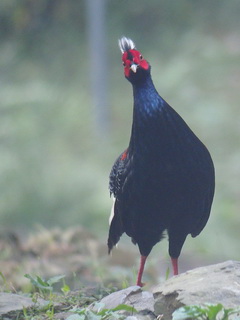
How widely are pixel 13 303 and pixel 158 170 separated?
1217 mm

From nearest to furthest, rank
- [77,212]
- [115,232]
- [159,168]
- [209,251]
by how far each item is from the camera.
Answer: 1. [159,168]
2. [115,232]
3. [209,251]
4. [77,212]

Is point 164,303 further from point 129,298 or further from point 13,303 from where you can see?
point 13,303

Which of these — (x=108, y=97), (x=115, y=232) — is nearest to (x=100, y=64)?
(x=108, y=97)

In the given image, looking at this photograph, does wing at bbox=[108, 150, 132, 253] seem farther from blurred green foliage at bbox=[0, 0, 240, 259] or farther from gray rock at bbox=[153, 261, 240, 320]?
blurred green foliage at bbox=[0, 0, 240, 259]

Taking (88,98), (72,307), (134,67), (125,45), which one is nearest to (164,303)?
(72,307)

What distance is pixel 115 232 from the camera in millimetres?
6426

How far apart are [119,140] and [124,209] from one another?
886 cm

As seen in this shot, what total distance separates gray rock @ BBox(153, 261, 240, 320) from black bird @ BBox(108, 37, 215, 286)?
0.97 m

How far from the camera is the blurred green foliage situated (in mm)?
12516

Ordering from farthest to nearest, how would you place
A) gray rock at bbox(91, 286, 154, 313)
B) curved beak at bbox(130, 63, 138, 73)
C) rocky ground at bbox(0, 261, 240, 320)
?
curved beak at bbox(130, 63, 138, 73) → gray rock at bbox(91, 286, 154, 313) → rocky ground at bbox(0, 261, 240, 320)

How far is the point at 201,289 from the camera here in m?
4.43

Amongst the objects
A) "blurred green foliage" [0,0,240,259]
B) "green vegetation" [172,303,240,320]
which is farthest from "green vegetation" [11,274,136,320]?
"blurred green foliage" [0,0,240,259]

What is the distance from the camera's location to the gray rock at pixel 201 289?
14.3 feet

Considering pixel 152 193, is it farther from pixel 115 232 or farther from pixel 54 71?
pixel 54 71
